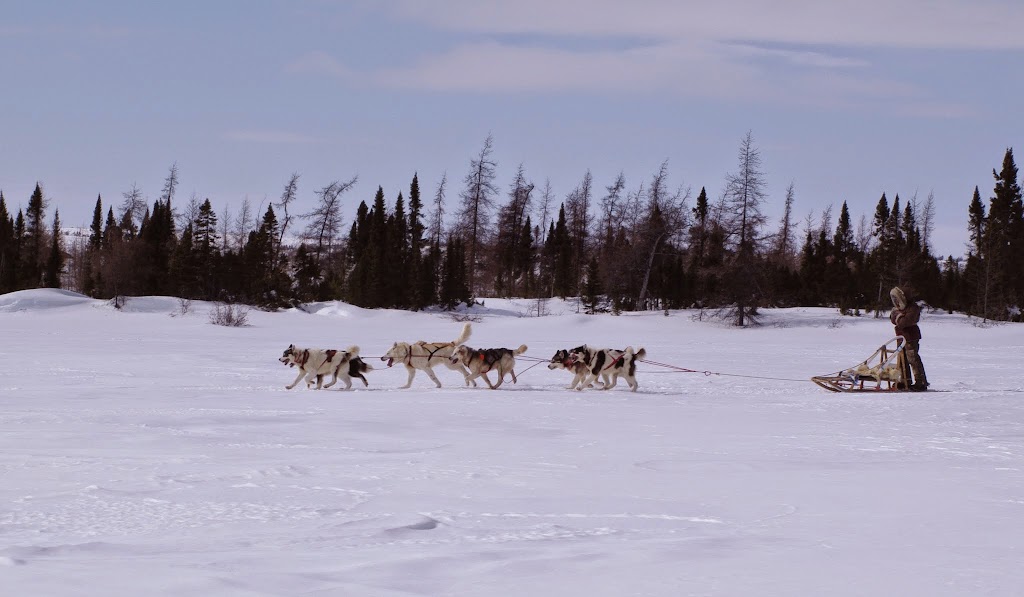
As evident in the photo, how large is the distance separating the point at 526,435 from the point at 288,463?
8.32 feet

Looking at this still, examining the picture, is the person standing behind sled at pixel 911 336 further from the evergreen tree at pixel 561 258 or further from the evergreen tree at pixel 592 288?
the evergreen tree at pixel 561 258

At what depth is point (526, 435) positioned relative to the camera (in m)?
7.93

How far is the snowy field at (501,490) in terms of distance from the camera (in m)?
3.39

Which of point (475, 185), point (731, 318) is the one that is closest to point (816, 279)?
point (731, 318)

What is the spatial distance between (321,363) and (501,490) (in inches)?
309

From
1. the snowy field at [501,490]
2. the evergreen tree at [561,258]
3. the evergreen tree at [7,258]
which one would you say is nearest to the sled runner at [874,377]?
the snowy field at [501,490]

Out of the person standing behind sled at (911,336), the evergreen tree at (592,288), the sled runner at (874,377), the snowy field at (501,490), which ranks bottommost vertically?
the snowy field at (501,490)

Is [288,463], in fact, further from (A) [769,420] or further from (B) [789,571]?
(A) [769,420]

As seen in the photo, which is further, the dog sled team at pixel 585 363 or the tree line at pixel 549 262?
the tree line at pixel 549 262

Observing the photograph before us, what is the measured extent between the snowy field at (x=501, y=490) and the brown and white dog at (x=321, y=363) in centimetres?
56

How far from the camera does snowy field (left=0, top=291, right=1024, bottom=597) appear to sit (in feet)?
11.1

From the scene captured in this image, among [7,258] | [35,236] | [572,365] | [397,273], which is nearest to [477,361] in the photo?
[572,365]

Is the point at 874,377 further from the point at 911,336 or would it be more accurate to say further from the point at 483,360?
the point at 483,360

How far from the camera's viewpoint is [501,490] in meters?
5.22
